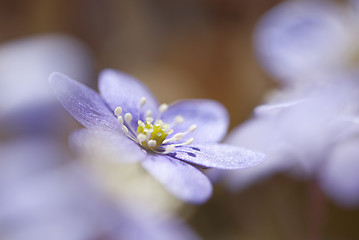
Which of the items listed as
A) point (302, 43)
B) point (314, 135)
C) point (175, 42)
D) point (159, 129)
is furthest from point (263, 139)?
point (175, 42)

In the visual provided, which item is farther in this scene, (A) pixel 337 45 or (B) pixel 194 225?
(B) pixel 194 225

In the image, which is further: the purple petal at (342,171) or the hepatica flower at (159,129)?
the purple petal at (342,171)

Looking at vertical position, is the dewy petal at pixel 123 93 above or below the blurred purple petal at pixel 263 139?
above

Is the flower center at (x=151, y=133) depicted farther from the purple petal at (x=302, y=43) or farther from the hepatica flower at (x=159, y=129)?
the purple petal at (x=302, y=43)

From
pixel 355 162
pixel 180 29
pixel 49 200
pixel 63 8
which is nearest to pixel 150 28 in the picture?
pixel 180 29

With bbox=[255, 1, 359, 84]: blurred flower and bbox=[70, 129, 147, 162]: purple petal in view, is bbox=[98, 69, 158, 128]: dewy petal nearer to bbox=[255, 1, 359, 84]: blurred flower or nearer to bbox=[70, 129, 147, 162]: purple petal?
bbox=[70, 129, 147, 162]: purple petal

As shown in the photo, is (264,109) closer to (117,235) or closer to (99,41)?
(117,235)

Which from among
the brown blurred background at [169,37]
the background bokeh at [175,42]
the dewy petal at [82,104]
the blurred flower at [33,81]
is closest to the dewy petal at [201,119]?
the dewy petal at [82,104]

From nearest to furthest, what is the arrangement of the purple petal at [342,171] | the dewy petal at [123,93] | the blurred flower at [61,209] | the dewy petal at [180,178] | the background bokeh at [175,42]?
the dewy petal at [180,178]
the dewy petal at [123,93]
the blurred flower at [61,209]
the purple petal at [342,171]
the background bokeh at [175,42]
